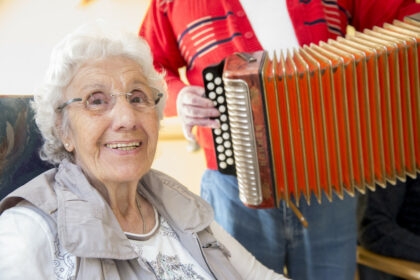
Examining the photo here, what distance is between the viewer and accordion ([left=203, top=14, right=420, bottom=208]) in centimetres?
139

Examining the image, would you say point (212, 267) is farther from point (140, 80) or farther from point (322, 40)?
point (322, 40)

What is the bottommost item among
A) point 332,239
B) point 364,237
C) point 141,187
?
point 364,237

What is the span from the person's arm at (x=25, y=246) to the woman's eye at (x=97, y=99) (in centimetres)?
35

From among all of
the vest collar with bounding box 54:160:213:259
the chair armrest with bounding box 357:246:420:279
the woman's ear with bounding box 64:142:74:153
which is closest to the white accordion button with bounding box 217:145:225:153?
the vest collar with bounding box 54:160:213:259

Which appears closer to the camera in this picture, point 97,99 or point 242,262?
point 97,99

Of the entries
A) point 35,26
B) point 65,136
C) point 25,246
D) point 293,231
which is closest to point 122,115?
point 65,136

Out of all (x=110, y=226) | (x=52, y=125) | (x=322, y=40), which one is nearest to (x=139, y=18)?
(x=322, y=40)

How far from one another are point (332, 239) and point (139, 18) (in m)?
2.28

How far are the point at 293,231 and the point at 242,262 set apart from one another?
29cm

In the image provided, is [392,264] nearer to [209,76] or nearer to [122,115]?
[209,76]

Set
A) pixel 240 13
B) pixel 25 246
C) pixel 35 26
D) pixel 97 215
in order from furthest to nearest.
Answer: pixel 35 26 < pixel 240 13 < pixel 97 215 < pixel 25 246

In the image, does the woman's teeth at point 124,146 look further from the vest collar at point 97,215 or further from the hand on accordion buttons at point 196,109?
the hand on accordion buttons at point 196,109

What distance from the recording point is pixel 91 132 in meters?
1.26

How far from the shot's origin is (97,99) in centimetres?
129
